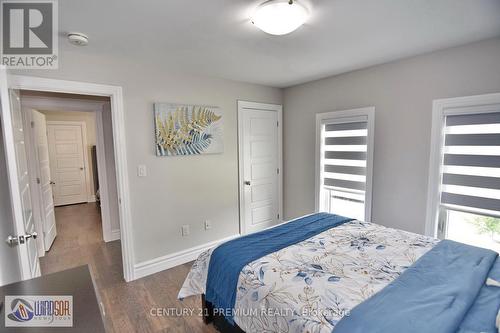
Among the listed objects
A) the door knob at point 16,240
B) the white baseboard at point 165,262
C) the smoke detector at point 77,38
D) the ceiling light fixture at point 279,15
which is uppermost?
the smoke detector at point 77,38

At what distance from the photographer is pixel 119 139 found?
8.20ft

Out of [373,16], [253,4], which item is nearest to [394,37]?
[373,16]

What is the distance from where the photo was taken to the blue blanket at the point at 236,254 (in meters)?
1.59

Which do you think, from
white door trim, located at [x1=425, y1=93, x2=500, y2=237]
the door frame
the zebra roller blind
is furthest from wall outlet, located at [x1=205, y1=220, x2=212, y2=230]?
the zebra roller blind

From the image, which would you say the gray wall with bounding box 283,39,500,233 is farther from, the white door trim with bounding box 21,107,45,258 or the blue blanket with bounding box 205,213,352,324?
the white door trim with bounding box 21,107,45,258

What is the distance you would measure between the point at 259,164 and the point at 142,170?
171 cm

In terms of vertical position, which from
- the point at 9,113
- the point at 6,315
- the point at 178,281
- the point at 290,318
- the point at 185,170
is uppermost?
the point at 9,113

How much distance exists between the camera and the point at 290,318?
120 cm

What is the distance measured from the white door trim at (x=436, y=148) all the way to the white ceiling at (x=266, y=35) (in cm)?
51

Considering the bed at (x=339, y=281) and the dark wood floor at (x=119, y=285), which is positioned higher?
the bed at (x=339, y=281)

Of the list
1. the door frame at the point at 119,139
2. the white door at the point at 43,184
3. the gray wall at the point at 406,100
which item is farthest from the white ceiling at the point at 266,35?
the white door at the point at 43,184

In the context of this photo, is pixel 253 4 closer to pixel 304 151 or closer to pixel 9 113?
pixel 9 113

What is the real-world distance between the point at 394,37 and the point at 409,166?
1316 millimetres

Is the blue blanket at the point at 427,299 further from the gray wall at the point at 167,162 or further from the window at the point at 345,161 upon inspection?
the gray wall at the point at 167,162
